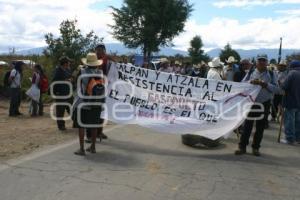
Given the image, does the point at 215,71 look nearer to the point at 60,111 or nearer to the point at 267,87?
the point at 267,87

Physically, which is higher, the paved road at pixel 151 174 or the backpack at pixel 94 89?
the backpack at pixel 94 89

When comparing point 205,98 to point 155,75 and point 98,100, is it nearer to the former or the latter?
point 155,75

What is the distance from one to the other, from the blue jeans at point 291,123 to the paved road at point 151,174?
0.99 meters

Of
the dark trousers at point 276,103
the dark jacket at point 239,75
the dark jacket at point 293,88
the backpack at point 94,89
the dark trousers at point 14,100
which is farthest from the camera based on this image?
the dark trousers at point 276,103

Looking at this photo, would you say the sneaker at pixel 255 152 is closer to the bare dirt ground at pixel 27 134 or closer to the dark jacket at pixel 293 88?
the dark jacket at pixel 293 88

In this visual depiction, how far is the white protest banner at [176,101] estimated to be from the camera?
10688 mm

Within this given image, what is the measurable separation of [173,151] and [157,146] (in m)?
Answer: 0.62

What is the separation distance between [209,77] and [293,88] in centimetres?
192

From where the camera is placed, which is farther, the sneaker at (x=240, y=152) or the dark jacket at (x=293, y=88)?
the dark jacket at (x=293, y=88)

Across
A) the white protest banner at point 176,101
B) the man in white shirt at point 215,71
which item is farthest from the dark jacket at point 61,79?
the man in white shirt at point 215,71

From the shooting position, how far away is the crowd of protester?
33.5 feet

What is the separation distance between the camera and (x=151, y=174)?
8.48 meters

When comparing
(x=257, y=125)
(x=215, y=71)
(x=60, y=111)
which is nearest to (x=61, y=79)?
(x=60, y=111)

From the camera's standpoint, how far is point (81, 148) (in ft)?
32.7
